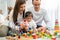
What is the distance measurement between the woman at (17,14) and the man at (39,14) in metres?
0.08

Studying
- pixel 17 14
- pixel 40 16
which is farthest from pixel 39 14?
pixel 17 14

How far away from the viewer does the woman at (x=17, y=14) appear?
1.34 meters

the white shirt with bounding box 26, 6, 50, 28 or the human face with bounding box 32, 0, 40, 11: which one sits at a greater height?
the human face with bounding box 32, 0, 40, 11

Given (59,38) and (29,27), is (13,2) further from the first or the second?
(59,38)

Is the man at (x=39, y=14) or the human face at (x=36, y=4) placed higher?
the human face at (x=36, y=4)

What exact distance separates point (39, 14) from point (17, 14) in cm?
22

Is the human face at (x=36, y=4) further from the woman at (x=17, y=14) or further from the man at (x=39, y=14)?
the woman at (x=17, y=14)

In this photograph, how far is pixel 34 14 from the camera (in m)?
1.36

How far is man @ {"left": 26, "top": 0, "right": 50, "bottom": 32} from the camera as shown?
1356 mm

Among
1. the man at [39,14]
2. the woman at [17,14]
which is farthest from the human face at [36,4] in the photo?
the woman at [17,14]

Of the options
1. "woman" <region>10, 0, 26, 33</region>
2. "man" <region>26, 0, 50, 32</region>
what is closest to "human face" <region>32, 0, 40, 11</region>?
"man" <region>26, 0, 50, 32</region>

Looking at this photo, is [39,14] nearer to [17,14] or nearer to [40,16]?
[40,16]

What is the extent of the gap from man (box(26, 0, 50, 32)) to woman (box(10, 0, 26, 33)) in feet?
0.27

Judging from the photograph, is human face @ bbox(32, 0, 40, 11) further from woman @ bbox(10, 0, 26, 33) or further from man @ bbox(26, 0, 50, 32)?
woman @ bbox(10, 0, 26, 33)
